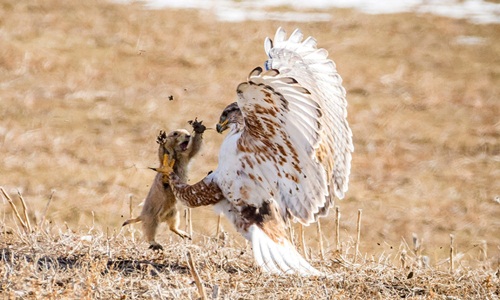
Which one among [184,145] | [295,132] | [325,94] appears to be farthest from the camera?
[184,145]

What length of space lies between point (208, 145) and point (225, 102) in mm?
2025

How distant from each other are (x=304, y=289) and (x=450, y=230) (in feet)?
19.1

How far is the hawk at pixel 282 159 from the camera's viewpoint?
6.02 meters

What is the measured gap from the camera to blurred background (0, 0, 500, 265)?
10945 millimetres

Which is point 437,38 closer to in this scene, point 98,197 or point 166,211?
point 98,197

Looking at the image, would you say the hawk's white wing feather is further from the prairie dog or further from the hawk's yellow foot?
the hawk's yellow foot

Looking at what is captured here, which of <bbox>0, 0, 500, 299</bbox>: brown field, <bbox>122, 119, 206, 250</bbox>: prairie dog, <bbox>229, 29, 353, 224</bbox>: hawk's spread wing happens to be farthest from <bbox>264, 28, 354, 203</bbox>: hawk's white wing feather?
<bbox>122, 119, 206, 250</bbox>: prairie dog

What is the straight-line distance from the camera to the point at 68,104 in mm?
14000

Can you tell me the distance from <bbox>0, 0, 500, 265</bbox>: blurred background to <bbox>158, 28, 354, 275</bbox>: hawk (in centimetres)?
89

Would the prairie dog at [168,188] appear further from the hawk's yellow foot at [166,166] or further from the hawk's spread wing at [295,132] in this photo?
the hawk's spread wing at [295,132]

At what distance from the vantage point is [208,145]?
506 inches

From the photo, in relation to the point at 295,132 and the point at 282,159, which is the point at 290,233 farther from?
the point at 295,132

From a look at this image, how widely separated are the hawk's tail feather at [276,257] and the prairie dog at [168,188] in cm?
80

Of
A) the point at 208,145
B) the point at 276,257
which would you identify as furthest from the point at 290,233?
the point at 208,145
